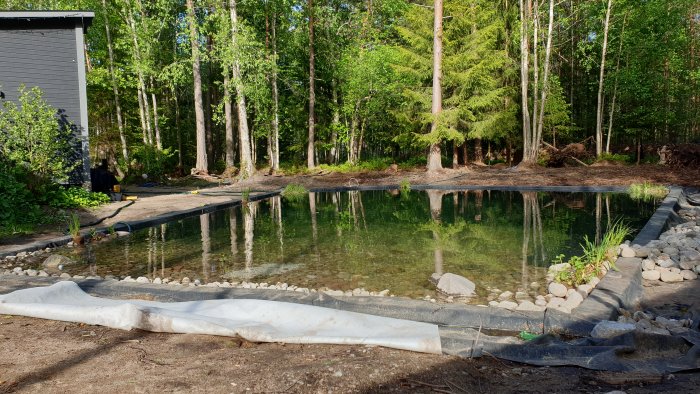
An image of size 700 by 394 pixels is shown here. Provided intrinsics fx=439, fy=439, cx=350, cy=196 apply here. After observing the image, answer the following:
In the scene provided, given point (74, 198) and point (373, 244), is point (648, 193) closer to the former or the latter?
point (373, 244)

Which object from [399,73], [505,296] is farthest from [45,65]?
[399,73]

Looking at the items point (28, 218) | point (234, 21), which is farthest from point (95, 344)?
point (234, 21)

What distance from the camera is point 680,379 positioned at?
7.34 ft

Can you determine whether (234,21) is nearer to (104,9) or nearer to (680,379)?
(104,9)

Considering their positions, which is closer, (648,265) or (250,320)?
(250,320)

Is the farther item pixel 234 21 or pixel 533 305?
pixel 234 21

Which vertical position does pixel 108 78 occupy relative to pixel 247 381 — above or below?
above

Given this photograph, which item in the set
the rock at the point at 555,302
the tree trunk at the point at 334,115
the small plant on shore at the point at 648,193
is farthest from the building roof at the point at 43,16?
the small plant on shore at the point at 648,193

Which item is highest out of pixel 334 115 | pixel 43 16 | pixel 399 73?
pixel 399 73

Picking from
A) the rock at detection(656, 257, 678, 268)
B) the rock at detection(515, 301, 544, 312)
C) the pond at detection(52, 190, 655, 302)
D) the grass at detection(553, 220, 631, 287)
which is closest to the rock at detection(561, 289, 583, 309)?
the rock at detection(515, 301, 544, 312)

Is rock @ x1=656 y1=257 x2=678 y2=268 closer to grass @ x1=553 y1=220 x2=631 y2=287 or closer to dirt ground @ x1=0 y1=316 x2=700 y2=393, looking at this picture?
grass @ x1=553 y1=220 x2=631 y2=287

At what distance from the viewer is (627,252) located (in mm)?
5184

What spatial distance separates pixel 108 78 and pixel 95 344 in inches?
862

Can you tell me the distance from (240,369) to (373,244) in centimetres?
496
